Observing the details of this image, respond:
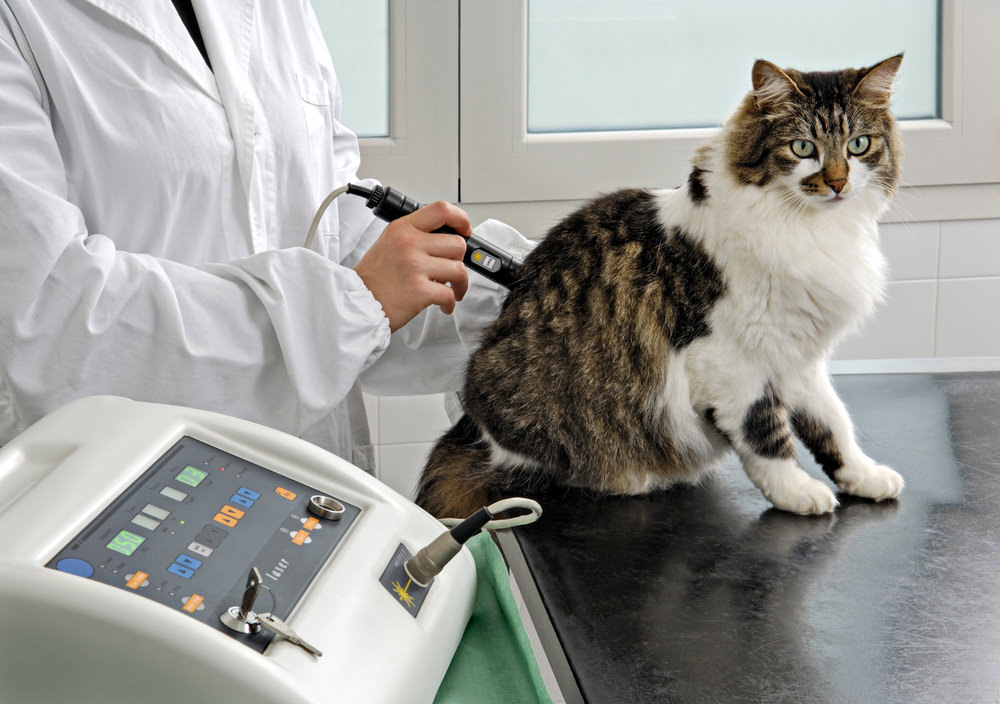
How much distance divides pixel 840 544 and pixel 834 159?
0.35 meters

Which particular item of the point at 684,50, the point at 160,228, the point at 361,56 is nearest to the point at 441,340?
the point at 160,228

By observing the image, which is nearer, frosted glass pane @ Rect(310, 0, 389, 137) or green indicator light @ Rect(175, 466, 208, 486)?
green indicator light @ Rect(175, 466, 208, 486)

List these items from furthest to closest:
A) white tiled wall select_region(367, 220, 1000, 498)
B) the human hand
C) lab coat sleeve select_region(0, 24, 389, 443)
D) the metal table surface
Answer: white tiled wall select_region(367, 220, 1000, 498) < the human hand < lab coat sleeve select_region(0, 24, 389, 443) < the metal table surface

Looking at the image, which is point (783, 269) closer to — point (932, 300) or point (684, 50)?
point (684, 50)

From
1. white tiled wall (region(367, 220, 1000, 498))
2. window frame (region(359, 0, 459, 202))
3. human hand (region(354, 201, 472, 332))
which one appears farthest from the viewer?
white tiled wall (region(367, 220, 1000, 498))

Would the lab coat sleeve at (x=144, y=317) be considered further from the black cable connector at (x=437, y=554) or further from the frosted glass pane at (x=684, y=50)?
the frosted glass pane at (x=684, y=50)

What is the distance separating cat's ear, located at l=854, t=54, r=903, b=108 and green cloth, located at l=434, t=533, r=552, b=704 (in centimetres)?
56

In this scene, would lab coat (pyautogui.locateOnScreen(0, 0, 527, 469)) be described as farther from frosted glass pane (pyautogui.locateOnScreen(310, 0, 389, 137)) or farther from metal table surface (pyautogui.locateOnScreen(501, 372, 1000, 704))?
frosted glass pane (pyautogui.locateOnScreen(310, 0, 389, 137))

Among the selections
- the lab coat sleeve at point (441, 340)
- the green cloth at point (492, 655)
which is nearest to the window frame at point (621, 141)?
the lab coat sleeve at point (441, 340)

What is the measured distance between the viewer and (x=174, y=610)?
17.5 inches

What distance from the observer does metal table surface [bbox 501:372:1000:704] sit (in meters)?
0.56

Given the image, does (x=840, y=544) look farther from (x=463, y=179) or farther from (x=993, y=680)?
(x=463, y=179)

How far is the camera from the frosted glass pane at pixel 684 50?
1.74 metres

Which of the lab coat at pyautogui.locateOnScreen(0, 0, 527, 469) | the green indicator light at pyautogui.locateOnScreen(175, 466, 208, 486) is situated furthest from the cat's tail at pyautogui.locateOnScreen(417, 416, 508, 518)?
the green indicator light at pyautogui.locateOnScreen(175, 466, 208, 486)
